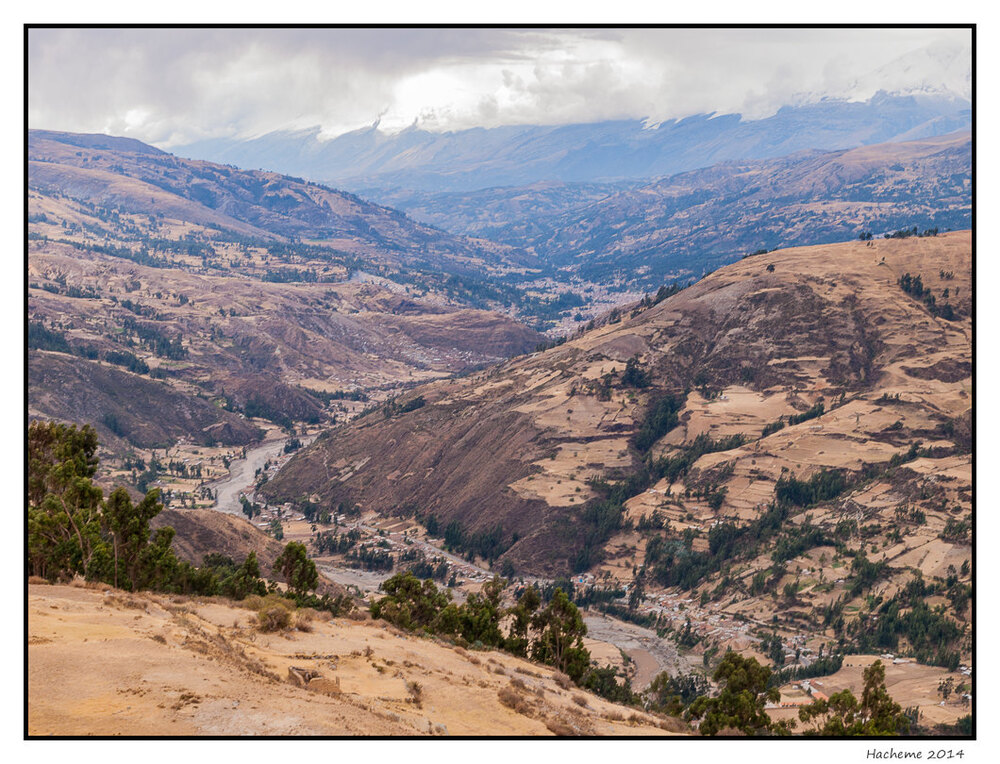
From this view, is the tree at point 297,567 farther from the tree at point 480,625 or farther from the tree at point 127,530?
the tree at point 127,530

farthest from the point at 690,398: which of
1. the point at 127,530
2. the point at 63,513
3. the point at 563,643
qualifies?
the point at 63,513

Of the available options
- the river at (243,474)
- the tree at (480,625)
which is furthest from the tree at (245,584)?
the river at (243,474)

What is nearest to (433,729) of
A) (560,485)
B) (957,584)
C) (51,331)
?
(957,584)

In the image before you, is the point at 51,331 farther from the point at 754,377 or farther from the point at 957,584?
the point at 957,584

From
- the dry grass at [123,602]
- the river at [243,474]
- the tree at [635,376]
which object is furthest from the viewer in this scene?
the river at [243,474]

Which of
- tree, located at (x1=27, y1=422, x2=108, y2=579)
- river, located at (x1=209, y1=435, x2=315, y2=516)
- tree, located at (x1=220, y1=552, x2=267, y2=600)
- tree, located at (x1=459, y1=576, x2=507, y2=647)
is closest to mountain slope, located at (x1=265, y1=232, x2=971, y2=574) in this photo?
river, located at (x1=209, y1=435, x2=315, y2=516)

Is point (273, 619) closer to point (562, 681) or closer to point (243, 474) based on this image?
point (562, 681)
